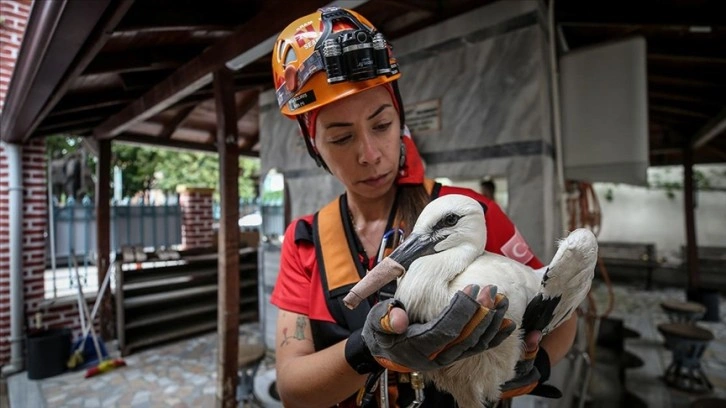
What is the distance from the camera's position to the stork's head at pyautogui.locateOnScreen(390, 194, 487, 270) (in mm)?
858

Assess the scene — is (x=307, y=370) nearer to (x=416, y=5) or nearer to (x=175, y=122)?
(x=416, y=5)

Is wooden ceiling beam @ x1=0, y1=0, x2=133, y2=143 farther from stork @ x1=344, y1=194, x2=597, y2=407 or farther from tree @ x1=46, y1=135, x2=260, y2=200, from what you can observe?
tree @ x1=46, y1=135, x2=260, y2=200

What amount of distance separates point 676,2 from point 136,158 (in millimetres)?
14312

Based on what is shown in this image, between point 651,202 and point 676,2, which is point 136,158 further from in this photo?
point 651,202

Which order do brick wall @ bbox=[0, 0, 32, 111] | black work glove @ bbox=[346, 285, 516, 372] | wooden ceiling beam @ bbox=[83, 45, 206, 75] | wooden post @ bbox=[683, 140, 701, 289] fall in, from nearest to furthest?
1. black work glove @ bbox=[346, 285, 516, 372]
2. wooden ceiling beam @ bbox=[83, 45, 206, 75]
3. brick wall @ bbox=[0, 0, 32, 111]
4. wooden post @ bbox=[683, 140, 701, 289]

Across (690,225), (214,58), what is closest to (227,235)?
(214,58)

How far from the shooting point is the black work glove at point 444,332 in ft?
2.33

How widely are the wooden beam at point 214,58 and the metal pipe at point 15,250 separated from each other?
4.47 ft

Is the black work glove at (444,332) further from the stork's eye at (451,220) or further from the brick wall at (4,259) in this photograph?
the brick wall at (4,259)

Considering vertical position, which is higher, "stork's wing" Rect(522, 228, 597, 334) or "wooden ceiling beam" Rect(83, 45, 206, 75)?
"wooden ceiling beam" Rect(83, 45, 206, 75)

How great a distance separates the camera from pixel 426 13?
3.28m

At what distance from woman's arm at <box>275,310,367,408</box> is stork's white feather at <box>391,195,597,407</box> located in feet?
0.89

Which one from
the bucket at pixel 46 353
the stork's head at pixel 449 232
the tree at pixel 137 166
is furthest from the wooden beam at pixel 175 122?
the tree at pixel 137 166

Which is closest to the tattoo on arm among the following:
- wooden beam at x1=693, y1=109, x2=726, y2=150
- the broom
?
the broom
